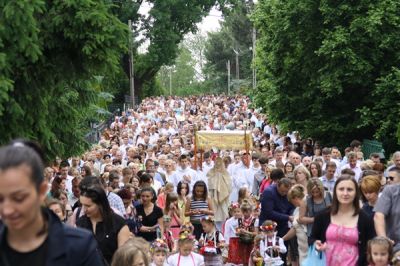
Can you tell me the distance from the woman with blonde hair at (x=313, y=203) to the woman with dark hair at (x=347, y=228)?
2.78 metres

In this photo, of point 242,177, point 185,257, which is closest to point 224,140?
point 242,177

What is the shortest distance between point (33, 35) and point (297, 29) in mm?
17835

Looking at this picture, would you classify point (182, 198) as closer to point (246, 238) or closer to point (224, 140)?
point (246, 238)

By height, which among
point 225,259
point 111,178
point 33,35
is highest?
point 33,35

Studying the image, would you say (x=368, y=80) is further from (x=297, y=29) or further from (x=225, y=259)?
(x=225, y=259)

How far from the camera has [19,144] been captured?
132 inches

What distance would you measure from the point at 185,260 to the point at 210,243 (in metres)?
2.29

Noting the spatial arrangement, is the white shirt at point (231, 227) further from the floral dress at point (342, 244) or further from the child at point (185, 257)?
the floral dress at point (342, 244)

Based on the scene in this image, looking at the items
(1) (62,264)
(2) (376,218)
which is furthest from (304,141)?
(1) (62,264)

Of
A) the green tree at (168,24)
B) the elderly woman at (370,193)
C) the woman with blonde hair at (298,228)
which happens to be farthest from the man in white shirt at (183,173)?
the green tree at (168,24)

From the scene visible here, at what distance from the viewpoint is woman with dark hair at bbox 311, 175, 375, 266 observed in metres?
8.08

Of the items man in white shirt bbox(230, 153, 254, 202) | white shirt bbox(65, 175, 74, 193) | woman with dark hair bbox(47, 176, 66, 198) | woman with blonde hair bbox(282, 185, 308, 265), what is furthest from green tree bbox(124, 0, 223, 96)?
woman with blonde hair bbox(282, 185, 308, 265)

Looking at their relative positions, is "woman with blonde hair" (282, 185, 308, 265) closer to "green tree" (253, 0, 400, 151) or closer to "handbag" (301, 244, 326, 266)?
"handbag" (301, 244, 326, 266)

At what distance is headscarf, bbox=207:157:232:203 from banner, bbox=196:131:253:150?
4353 mm
